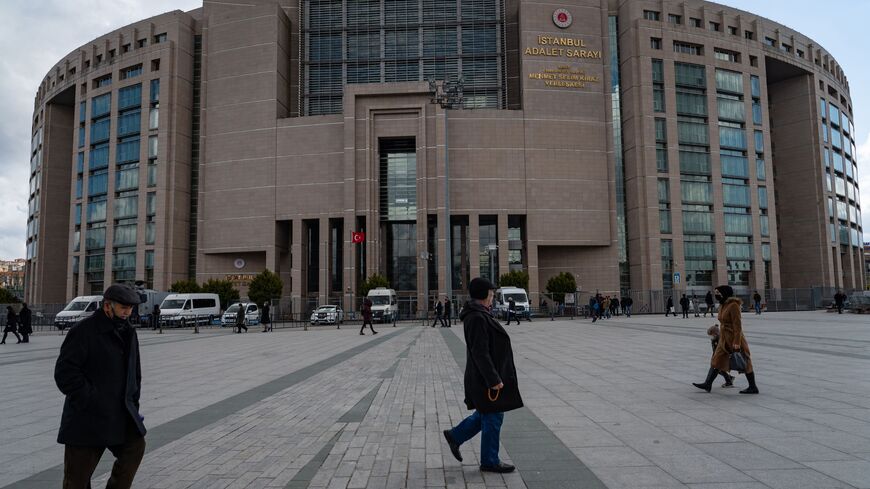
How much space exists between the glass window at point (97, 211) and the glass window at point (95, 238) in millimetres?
1226

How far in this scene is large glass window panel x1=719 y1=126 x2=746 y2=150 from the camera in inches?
2511

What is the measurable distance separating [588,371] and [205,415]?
23.1ft

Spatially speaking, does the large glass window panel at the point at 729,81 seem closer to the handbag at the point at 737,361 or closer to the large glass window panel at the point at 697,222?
the large glass window panel at the point at 697,222

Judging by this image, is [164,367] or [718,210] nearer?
[164,367]

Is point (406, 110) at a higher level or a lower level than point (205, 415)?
higher

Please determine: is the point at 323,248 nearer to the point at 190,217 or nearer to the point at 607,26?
the point at 190,217

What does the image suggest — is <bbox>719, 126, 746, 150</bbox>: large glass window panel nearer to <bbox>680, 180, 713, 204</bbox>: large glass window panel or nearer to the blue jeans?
<bbox>680, 180, 713, 204</bbox>: large glass window panel

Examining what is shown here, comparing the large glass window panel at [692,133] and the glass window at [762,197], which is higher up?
the large glass window panel at [692,133]

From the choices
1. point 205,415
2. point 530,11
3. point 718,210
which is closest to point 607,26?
point 530,11

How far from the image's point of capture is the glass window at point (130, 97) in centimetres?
6612

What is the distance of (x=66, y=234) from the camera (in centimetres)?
7819

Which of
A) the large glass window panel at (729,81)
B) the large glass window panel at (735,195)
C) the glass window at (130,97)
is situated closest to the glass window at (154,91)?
the glass window at (130,97)

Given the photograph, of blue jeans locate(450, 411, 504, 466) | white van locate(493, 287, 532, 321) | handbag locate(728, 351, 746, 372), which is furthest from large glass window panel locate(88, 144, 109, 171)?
blue jeans locate(450, 411, 504, 466)

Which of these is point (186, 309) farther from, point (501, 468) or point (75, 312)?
point (501, 468)
